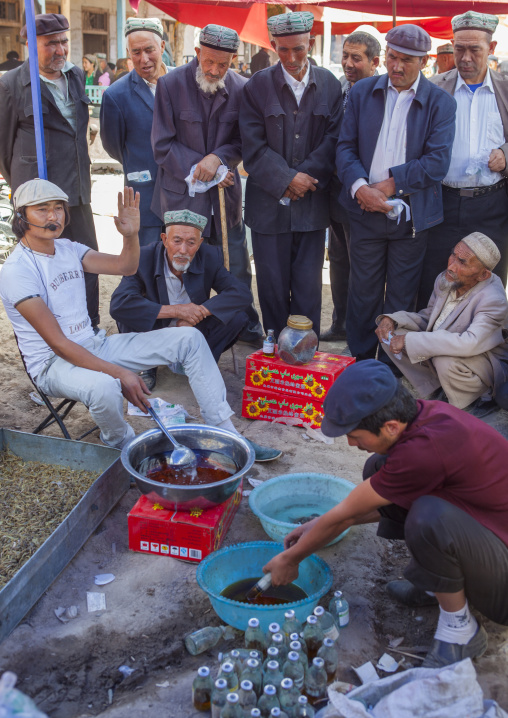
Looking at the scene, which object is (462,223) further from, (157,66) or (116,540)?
(116,540)

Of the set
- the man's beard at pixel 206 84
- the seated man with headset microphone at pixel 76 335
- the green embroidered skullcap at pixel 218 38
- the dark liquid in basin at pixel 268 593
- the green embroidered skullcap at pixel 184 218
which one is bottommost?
the dark liquid in basin at pixel 268 593

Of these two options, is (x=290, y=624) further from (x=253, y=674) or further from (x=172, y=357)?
(x=172, y=357)

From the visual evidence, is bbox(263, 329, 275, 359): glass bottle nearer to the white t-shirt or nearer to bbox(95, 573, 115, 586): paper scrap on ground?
the white t-shirt

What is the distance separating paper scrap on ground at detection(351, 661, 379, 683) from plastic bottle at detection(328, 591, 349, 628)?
0.68 feet

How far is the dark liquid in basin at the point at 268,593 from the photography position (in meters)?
2.84

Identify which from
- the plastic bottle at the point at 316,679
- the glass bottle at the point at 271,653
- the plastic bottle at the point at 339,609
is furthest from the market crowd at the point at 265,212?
the glass bottle at the point at 271,653

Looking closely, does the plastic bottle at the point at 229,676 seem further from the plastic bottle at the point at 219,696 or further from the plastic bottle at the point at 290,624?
the plastic bottle at the point at 290,624

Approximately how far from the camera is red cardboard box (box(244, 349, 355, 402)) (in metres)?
4.30

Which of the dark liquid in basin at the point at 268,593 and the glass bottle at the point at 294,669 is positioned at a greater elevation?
the glass bottle at the point at 294,669

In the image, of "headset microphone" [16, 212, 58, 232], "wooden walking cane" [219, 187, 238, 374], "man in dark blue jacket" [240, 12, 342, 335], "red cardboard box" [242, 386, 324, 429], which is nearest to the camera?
"headset microphone" [16, 212, 58, 232]

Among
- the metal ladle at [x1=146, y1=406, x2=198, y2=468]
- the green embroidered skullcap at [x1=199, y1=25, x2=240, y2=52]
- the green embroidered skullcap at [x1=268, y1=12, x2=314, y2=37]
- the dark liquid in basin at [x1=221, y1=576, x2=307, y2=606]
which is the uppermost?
the green embroidered skullcap at [x1=268, y1=12, x2=314, y2=37]

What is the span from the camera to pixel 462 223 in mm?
4738

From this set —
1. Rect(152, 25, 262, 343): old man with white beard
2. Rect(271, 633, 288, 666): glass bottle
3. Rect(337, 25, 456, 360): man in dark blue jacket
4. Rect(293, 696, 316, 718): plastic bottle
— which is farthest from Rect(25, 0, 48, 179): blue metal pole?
Rect(293, 696, 316, 718): plastic bottle

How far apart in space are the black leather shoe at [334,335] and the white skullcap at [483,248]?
1902 mm
